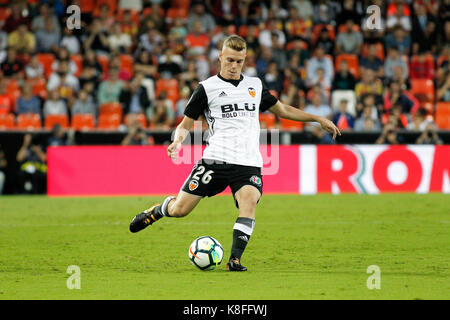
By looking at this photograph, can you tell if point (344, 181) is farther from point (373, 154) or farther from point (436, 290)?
point (436, 290)

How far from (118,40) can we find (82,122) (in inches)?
131

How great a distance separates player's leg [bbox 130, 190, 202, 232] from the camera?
814 centimetres

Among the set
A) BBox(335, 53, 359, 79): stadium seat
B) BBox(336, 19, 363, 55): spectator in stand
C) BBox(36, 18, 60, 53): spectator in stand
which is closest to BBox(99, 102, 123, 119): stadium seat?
BBox(36, 18, 60, 53): spectator in stand

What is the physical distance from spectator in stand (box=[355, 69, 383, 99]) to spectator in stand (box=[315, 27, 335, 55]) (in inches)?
59.9

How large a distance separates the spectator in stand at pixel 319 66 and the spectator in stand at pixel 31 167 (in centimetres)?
710

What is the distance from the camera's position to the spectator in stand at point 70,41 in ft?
69.5

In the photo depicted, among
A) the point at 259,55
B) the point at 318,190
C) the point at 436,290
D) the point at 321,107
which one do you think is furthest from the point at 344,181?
the point at 436,290

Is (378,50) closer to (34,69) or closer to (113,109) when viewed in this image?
(113,109)

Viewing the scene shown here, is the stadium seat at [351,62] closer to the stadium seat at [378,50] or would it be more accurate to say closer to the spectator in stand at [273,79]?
the stadium seat at [378,50]

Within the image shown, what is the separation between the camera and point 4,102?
19.0 metres

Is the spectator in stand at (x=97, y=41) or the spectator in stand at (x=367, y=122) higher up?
the spectator in stand at (x=97, y=41)

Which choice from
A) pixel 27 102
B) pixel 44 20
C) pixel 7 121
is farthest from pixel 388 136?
pixel 44 20

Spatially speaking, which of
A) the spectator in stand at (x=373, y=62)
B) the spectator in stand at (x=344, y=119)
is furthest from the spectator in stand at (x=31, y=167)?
the spectator in stand at (x=373, y=62)

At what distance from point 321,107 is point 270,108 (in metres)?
11.3
